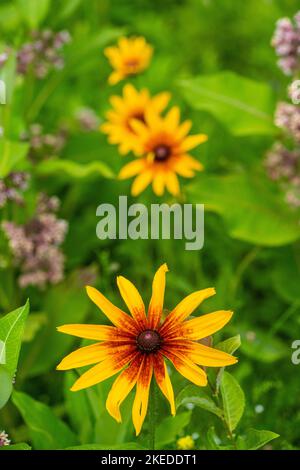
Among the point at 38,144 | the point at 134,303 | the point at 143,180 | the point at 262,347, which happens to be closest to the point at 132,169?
the point at 143,180

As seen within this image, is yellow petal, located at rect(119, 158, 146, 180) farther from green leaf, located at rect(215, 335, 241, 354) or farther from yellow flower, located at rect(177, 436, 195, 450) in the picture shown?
green leaf, located at rect(215, 335, 241, 354)

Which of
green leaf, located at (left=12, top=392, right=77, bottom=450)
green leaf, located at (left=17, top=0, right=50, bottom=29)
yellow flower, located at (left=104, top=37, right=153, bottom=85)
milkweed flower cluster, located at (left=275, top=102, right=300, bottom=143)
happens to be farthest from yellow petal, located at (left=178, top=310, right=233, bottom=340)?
yellow flower, located at (left=104, top=37, right=153, bottom=85)

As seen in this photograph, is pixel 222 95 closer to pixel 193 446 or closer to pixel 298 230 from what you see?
pixel 298 230

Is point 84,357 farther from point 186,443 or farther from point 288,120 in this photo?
point 288,120

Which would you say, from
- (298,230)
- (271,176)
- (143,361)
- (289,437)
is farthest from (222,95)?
(143,361)

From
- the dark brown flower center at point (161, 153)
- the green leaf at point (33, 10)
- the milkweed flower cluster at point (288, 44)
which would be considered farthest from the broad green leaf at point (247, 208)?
the green leaf at point (33, 10)
